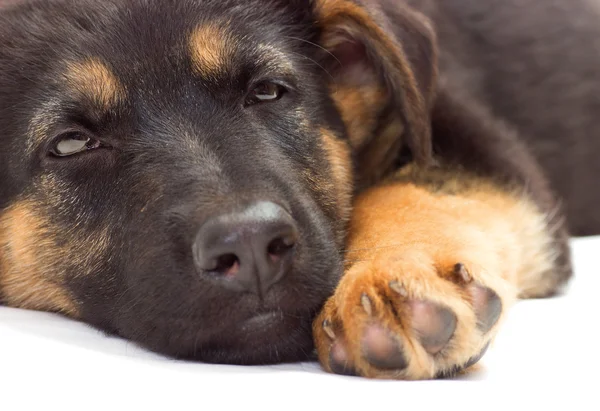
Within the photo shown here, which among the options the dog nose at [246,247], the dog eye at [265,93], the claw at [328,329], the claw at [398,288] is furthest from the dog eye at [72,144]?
the claw at [398,288]

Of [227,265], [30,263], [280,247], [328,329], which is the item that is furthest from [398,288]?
[30,263]

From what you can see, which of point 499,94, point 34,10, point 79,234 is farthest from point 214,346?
point 499,94

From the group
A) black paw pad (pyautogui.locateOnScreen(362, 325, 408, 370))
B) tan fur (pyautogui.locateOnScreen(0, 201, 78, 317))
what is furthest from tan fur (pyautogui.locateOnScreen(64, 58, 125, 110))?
black paw pad (pyautogui.locateOnScreen(362, 325, 408, 370))

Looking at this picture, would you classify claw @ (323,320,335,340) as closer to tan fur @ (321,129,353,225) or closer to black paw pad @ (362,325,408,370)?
black paw pad @ (362,325,408,370)

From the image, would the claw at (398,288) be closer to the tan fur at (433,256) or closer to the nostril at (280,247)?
the tan fur at (433,256)

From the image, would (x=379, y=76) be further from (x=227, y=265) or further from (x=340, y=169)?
(x=227, y=265)

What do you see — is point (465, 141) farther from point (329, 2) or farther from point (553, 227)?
point (329, 2)
